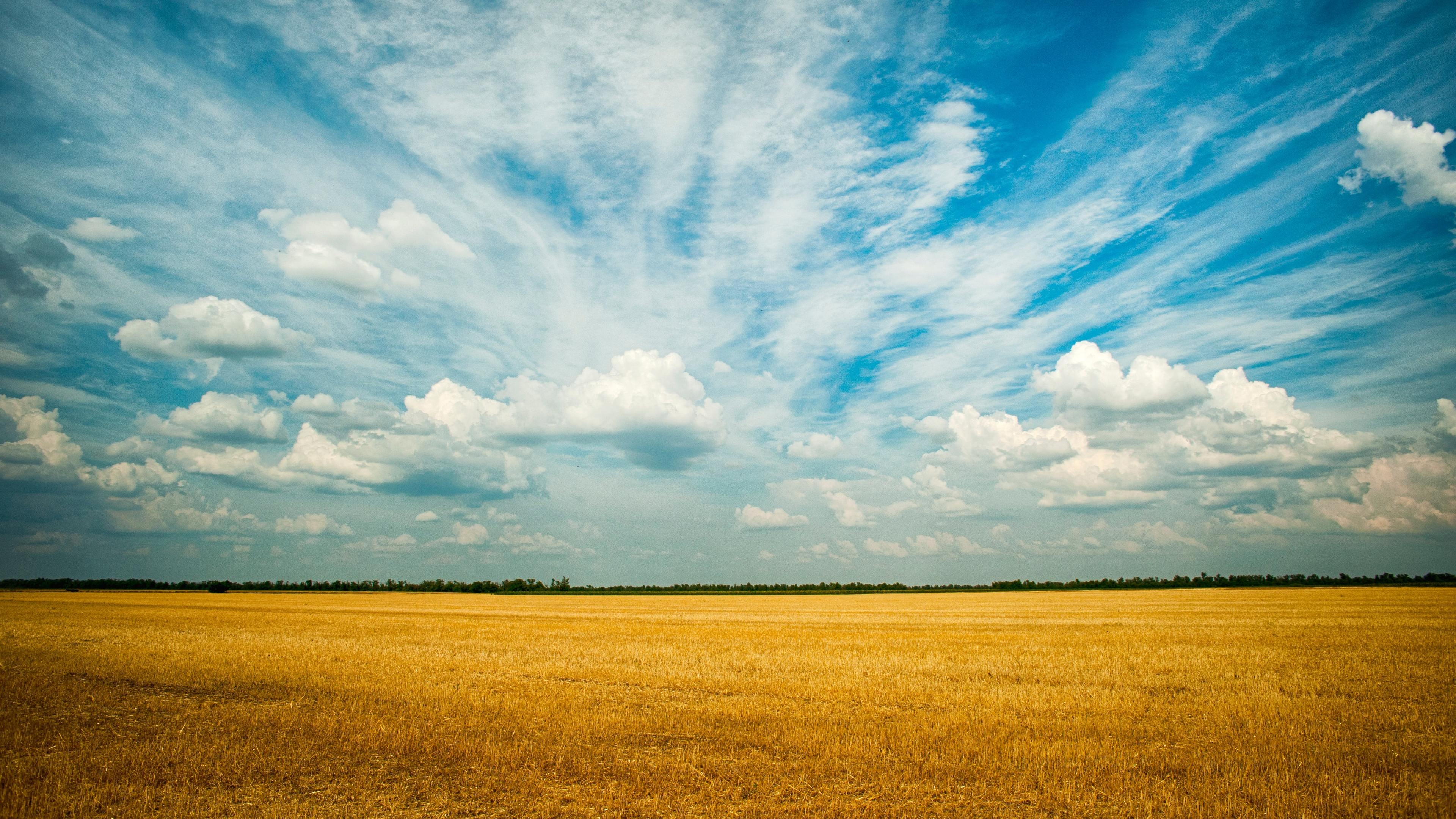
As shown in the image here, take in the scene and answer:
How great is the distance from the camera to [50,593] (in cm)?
10188

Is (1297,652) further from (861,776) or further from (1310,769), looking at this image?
(861,776)

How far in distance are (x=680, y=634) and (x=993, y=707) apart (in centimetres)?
1927

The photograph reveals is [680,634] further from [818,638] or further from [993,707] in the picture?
[993,707]

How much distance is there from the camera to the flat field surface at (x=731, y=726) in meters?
8.71

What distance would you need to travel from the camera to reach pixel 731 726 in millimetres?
12492

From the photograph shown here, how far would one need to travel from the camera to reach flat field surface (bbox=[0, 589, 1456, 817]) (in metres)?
8.71

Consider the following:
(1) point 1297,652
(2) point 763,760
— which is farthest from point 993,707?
(1) point 1297,652

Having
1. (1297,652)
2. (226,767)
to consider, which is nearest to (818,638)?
(1297,652)

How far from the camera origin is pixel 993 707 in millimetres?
13859

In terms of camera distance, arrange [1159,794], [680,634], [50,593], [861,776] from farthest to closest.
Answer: [50,593] → [680,634] → [861,776] → [1159,794]

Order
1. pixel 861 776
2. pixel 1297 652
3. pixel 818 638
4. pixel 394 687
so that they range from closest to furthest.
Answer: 1. pixel 861 776
2. pixel 394 687
3. pixel 1297 652
4. pixel 818 638

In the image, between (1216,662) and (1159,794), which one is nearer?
(1159,794)

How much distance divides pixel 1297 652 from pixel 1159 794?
18.9 metres

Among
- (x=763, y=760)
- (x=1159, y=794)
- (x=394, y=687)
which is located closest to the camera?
(x=1159, y=794)
